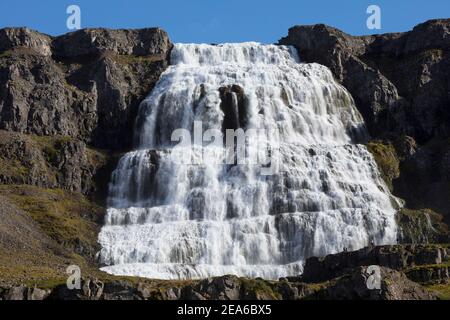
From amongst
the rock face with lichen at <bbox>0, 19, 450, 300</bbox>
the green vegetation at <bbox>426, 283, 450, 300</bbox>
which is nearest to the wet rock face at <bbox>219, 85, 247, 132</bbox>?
the rock face with lichen at <bbox>0, 19, 450, 300</bbox>

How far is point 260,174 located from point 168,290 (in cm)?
5882

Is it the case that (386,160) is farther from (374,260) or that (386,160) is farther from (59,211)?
(59,211)

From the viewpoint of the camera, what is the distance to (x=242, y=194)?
16700 centimetres

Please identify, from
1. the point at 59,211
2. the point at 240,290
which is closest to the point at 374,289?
the point at 240,290

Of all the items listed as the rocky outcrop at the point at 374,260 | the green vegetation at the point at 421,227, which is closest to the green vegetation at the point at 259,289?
the rocky outcrop at the point at 374,260

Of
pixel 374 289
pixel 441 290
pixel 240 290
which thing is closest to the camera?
pixel 374 289

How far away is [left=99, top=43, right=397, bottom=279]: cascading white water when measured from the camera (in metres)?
152

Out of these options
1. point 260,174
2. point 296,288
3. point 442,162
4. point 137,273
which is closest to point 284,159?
point 260,174

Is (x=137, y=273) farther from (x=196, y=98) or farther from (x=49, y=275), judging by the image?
(x=196, y=98)

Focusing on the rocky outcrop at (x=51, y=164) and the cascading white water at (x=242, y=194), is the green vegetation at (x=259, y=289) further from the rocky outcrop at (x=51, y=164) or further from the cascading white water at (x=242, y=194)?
the rocky outcrop at (x=51, y=164)

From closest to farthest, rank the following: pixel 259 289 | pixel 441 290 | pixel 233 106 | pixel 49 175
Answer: pixel 259 289
pixel 441 290
pixel 49 175
pixel 233 106

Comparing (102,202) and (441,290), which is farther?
(102,202)

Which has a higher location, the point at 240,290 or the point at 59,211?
the point at 59,211

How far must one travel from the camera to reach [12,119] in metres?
191
